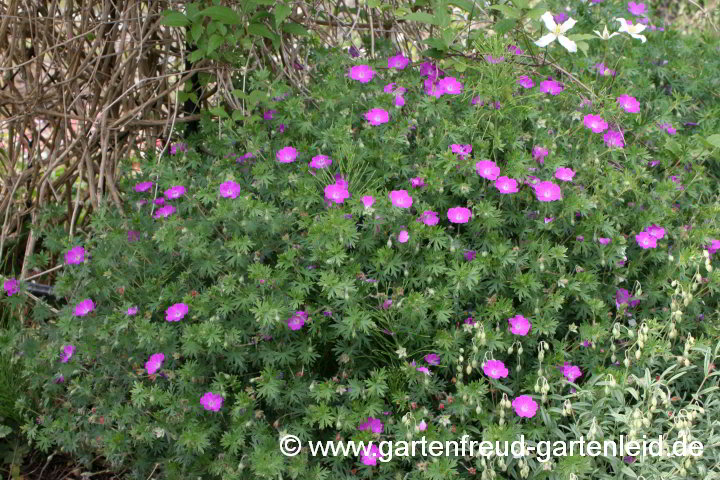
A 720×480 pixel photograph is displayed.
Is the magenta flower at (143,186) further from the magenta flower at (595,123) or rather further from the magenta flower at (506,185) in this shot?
the magenta flower at (595,123)

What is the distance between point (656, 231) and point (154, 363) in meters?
1.54

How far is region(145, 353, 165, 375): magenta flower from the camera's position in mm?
2199

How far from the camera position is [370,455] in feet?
6.68

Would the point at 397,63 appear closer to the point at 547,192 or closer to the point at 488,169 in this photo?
the point at 488,169

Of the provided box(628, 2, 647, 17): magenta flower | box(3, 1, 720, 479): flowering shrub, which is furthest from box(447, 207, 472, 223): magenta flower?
box(628, 2, 647, 17): magenta flower

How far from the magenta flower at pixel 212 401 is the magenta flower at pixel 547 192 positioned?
41.3 inches

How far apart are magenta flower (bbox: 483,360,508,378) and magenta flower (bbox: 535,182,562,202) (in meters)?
0.49

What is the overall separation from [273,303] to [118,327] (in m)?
0.49

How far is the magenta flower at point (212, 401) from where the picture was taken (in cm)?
209

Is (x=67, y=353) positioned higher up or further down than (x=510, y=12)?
further down

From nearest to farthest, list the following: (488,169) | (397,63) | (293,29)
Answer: (488,169) → (293,29) → (397,63)

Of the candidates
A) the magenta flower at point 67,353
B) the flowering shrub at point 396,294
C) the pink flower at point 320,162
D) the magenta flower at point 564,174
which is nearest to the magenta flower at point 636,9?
the flowering shrub at point 396,294

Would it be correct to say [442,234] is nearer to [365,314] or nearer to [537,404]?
[365,314]

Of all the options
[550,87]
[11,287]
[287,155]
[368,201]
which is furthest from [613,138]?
[11,287]
